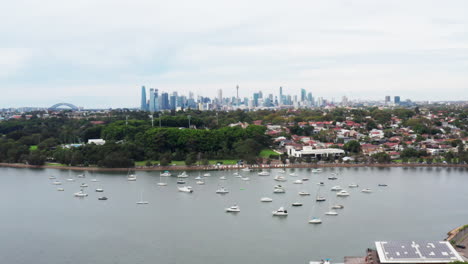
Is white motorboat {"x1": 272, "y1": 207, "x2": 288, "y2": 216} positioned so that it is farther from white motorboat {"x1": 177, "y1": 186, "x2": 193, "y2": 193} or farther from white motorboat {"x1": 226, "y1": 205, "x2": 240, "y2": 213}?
white motorboat {"x1": 177, "y1": 186, "x2": 193, "y2": 193}

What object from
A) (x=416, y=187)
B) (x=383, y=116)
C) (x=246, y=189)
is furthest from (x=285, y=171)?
(x=383, y=116)

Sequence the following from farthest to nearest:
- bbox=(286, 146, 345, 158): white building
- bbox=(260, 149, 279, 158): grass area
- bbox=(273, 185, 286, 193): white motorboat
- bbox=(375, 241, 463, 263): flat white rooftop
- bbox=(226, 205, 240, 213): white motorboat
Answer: bbox=(260, 149, 279, 158): grass area
bbox=(286, 146, 345, 158): white building
bbox=(273, 185, 286, 193): white motorboat
bbox=(226, 205, 240, 213): white motorboat
bbox=(375, 241, 463, 263): flat white rooftop

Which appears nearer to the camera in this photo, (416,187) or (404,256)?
(404,256)

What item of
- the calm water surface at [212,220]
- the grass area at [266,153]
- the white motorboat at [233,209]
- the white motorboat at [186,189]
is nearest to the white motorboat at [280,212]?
the calm water surface at [212,220]

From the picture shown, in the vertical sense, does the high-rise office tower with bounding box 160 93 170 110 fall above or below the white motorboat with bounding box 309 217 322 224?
above

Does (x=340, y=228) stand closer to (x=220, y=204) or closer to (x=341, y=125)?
(x=220, y=204)

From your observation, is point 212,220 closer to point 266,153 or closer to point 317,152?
point 317,152

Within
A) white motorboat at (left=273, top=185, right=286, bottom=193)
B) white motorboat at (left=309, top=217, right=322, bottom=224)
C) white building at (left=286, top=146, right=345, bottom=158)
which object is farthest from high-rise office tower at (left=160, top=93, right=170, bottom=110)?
white motorboat at (left=309, top=217, right=322, bottom=224)
